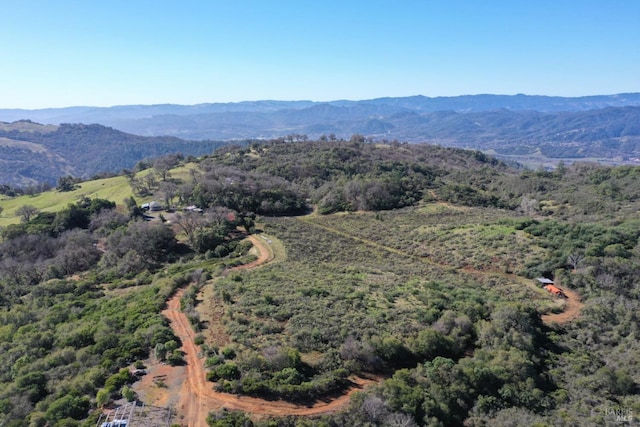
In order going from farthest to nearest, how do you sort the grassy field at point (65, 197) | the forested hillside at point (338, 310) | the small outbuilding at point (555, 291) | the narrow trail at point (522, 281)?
the grassy field at point (65, 197)
the small outbuilding at point (555, 291)
the narrow trail at point (522, 281)
the forested hillside at point (338, 310)

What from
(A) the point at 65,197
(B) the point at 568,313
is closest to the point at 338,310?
(B) the point at 568,313

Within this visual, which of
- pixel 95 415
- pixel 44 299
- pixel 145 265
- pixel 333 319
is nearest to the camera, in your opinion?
pixel 95 415

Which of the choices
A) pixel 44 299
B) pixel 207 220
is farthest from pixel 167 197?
pixel 44 299

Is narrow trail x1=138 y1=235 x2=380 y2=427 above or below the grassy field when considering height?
above

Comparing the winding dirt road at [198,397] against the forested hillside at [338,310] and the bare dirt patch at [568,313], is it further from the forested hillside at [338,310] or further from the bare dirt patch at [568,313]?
the bare dirt patch at [568,313]

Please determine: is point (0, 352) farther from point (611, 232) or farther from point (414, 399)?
point (611, 232)

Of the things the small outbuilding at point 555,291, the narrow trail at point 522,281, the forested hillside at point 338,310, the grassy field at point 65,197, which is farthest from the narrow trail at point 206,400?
the grassy field at point 65,197

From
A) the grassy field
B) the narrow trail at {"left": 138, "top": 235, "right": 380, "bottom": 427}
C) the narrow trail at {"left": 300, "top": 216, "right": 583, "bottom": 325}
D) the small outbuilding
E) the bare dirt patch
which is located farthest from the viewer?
the grassy field

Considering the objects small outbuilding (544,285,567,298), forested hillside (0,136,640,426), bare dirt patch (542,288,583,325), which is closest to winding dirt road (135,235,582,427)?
forested hillside (0,136,640,426)

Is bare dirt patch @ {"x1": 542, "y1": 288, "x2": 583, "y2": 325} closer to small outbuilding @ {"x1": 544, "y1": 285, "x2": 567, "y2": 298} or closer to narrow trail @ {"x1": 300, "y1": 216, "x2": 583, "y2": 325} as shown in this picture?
narrow trail @ {"x1": 300, "y1": 216, "x2": 583, "y2": 325}
